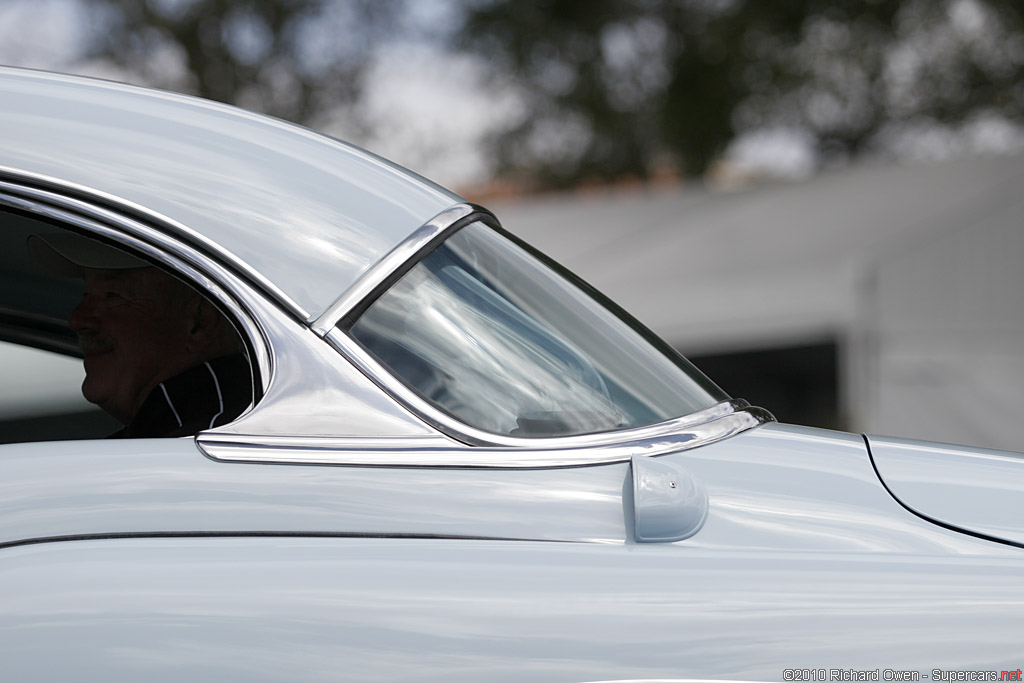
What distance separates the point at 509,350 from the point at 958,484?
0.69 m

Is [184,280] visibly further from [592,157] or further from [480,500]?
[592,157]

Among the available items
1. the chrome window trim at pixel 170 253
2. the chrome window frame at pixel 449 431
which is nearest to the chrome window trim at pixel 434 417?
the chrome window frame at pixel 449 431

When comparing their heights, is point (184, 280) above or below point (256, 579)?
above

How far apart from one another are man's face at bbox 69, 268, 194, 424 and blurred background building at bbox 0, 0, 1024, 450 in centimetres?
855

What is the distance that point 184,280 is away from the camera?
1375 mm

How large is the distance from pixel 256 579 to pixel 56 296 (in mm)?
1624

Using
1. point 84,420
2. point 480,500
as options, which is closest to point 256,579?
point 480,500

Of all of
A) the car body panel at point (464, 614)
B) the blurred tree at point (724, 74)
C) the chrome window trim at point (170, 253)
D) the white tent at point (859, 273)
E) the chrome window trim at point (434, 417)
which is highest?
the blurred tree at point (724, 74)

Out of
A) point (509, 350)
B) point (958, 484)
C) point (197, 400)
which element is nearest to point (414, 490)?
point (509, 350)

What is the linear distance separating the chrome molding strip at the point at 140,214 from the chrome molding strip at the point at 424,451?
0.19 metres

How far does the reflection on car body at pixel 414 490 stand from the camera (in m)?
1.16

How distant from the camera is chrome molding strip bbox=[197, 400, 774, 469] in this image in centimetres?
130

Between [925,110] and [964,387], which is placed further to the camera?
[925,110]

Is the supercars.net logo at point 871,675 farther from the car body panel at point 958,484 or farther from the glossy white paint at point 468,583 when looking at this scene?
the car body panel at point 958,484
